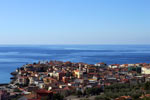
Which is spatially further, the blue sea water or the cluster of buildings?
the blue sea water

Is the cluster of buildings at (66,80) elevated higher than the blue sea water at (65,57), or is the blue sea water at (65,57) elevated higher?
the cluster of buildings at (66,80)

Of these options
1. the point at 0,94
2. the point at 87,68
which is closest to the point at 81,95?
the point at 0,94

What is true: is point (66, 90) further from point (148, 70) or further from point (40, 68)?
point (40, 68)

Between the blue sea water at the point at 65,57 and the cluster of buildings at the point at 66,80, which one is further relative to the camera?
the blue sea water at the point at 65,57

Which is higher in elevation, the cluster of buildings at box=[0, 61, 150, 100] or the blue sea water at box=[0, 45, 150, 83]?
the cluster of buildings at box=[0, 61, 150, 100]

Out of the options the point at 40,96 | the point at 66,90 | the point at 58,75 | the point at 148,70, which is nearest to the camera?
the point at 40,96

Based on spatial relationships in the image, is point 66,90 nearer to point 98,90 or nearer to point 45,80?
point 98,90

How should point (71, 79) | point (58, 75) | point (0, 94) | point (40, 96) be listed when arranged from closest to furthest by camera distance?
point (40, 96), point (0, 94), point (71, 79), point (58, 75)

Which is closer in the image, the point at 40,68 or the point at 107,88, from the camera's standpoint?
the point at 107,88

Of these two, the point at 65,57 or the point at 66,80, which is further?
the point at 65,57

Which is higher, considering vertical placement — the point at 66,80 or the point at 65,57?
the point at 66,80
